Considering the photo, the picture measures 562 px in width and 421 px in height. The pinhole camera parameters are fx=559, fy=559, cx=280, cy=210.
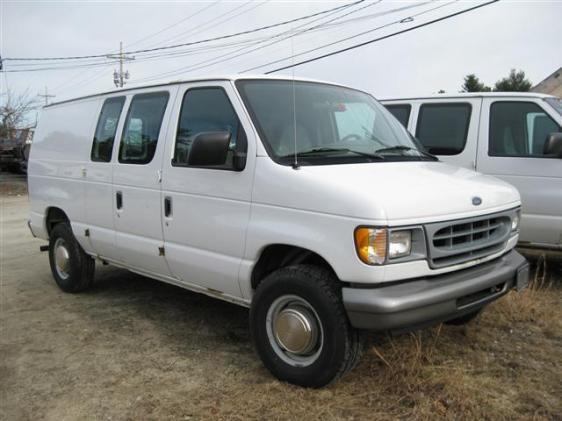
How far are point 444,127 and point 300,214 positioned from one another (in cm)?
370

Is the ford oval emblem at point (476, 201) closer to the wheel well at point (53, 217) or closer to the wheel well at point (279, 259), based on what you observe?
the wheel well at point (279, 259)

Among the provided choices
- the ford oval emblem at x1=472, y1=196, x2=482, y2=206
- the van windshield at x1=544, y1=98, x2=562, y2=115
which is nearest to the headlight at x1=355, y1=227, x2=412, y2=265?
the ford oval emblem at x1=472, y1=196, x2=482, y2=206

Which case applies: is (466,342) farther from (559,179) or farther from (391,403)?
(559,179)

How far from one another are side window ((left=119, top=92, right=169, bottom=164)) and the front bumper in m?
2.26

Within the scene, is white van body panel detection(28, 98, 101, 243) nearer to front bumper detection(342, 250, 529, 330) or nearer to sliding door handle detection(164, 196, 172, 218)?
sliding door handle detection(164, 196, 172, 218)

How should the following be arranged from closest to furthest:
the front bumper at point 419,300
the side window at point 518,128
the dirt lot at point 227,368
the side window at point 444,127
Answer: the front bumper at point 419,300 < the dirt lot at point 227,368 < the side window at point 518,128 < the side window at point 444,127

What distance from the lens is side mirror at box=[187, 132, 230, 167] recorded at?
143 inches

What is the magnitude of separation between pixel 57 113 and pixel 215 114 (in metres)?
2.86

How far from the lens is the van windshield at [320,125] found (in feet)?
12.2

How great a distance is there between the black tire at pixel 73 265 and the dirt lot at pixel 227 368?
33 centimetres

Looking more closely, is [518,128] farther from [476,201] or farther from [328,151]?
[328,151]

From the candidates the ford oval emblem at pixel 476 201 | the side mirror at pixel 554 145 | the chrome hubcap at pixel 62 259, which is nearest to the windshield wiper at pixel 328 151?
the ford oval emblem at pixel 476 201

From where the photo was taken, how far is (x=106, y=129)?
5.25m

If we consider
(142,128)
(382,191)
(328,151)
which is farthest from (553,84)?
(382,191)
